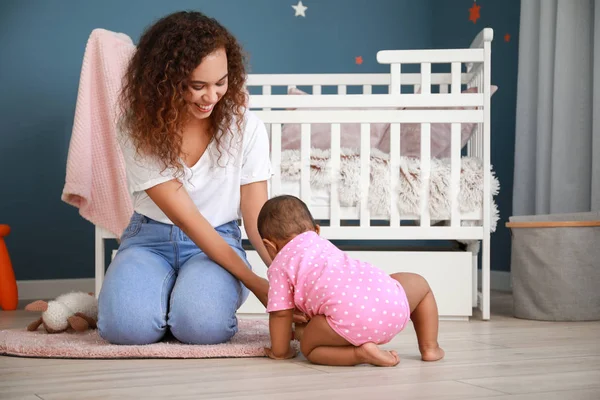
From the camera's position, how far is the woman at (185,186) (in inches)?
63.1

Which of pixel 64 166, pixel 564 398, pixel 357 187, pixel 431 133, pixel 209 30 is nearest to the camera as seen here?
pixel 564 398

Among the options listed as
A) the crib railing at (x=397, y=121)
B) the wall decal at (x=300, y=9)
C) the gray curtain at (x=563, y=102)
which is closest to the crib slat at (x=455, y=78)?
the crib railing at (x=397, y=121)

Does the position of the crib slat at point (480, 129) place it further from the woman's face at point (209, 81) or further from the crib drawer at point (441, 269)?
the woman's face at point (209, 81)

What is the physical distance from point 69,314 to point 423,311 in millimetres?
884

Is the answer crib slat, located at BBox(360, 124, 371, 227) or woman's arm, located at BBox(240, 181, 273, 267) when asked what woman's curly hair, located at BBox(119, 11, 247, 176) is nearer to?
woman's arm, located at BBox(240, 181, 273, 267)

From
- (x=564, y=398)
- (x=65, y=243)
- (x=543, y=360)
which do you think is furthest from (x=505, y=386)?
(x=65, y=243)

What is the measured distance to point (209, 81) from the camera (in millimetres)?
1595

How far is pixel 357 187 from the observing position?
7.54 feet

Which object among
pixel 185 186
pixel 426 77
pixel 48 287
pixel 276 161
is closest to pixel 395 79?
pixel 426 77

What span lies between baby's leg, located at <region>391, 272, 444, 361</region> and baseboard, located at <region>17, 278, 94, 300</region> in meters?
1.87

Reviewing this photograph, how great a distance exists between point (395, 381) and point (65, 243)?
2098 mm

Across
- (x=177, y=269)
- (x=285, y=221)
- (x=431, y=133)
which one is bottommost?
(x=177, y=269)

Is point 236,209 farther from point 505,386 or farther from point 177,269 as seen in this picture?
point 505,386

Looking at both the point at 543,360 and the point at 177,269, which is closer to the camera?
the point at 543,360
